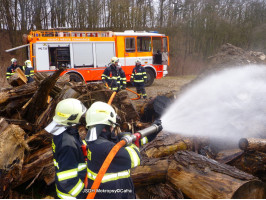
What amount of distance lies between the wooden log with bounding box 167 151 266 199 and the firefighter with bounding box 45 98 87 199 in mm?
1396

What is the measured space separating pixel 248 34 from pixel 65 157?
26409 millimetres

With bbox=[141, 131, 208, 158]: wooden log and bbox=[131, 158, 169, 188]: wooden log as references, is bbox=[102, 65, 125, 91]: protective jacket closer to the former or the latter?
bbox=[141, 131, 208, 158]: wooden log

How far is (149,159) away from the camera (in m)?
3.60

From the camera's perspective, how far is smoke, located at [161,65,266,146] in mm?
4715

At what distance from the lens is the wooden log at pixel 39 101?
4.41m

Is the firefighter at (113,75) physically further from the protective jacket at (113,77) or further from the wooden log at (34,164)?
the wooden log at (34,164)

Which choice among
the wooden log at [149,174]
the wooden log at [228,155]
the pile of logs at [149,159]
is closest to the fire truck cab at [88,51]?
the pile of logs at [149,159]

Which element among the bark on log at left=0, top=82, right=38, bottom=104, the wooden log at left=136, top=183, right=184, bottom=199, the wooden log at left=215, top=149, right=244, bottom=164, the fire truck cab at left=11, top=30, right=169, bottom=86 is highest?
the fire truck cab at left=11, top=30, right=169, bottom=86

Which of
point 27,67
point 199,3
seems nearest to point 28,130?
point 27,67

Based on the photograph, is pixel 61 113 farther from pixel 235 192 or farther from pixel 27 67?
pixel 27 67

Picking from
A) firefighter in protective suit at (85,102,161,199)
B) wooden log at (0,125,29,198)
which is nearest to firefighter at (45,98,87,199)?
firefighter in protective suit at (85,102,161,199)

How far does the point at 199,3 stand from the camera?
24031 millimetres

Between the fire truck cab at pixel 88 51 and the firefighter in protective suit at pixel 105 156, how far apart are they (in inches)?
341

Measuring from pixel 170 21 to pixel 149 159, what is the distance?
824 inches
